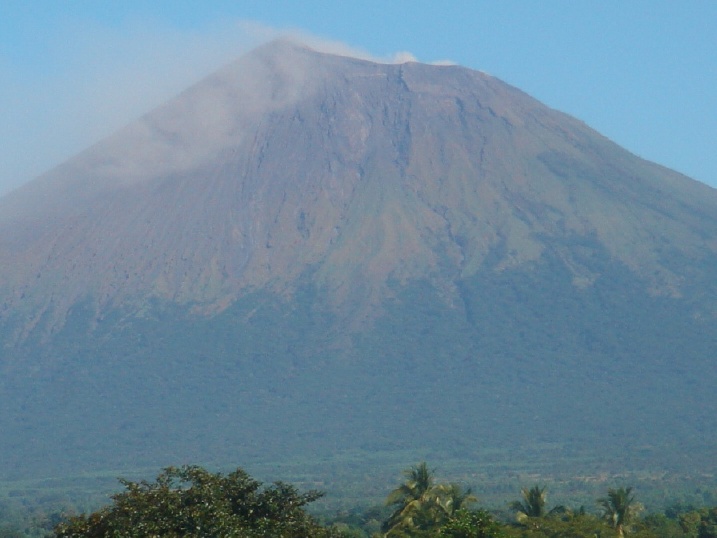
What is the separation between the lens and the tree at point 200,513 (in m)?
26.2

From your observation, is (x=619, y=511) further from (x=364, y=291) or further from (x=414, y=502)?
(x=364, y=291)

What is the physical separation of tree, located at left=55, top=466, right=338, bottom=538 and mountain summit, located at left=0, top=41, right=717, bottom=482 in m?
100

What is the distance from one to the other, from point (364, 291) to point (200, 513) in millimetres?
137272

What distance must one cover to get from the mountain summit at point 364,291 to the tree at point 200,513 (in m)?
100

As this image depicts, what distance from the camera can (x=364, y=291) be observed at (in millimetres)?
163750

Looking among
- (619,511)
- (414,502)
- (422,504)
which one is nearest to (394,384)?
(619,511)

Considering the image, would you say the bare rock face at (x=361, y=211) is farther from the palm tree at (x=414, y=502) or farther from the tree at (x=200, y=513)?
the tree at (x=200, y=513)

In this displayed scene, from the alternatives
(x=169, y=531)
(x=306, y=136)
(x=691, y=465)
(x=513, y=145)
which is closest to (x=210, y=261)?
(x=306, y=136)

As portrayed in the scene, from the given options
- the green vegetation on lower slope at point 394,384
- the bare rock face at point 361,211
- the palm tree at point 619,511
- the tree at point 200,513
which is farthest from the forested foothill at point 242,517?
the bare rock face at point 361,211

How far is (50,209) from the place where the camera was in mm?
193250

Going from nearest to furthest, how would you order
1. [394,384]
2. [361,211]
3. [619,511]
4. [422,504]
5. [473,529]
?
[473,529], [422,504], [619,511], [394,384], [361,211]

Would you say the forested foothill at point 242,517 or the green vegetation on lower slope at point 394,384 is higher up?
the green vegetation on lower slope at point 394,384

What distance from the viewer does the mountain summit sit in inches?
5679

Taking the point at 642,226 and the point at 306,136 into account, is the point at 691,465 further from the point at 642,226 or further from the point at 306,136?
the point at 306,136
